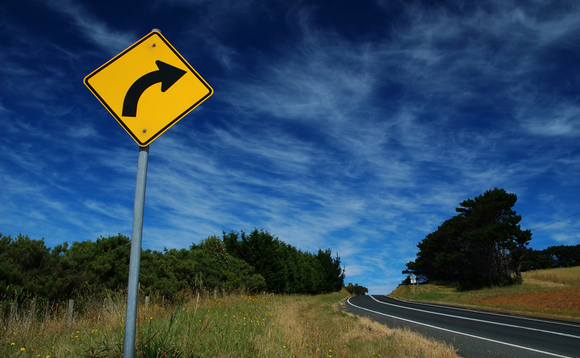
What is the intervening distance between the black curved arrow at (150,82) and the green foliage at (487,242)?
39.7 meters

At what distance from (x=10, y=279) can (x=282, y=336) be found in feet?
26.4

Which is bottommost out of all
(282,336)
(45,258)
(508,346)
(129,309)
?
(508,346)

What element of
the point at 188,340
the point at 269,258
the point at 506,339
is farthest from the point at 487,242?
the point at 188,340

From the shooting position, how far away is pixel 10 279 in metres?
9.11

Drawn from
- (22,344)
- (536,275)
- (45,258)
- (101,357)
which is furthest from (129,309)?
(536,275)

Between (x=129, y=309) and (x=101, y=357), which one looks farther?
(x=101, y=357)

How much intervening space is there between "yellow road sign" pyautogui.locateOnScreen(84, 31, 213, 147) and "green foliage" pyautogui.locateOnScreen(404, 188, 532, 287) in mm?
39601

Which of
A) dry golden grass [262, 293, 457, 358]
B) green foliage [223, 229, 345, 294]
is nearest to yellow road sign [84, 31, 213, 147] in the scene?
dry golden grass [262, 293, 457, 358]

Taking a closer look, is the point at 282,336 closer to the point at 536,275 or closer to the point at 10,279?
the point at 10,279

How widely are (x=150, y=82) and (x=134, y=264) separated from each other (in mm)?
1461

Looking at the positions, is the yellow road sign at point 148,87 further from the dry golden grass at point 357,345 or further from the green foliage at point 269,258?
the green foliage at point 269,258

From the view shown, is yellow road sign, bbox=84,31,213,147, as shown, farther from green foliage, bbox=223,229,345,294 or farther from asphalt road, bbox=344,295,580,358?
green foliage, bbox=223,229,345,294

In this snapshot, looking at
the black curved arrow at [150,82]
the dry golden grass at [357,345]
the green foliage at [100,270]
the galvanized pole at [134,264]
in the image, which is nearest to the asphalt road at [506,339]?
the dry golden grass at [357,345]

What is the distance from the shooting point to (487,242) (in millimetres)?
37844
